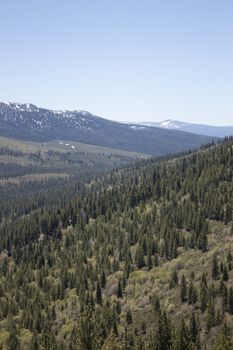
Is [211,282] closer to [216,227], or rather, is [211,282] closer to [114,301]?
[114,301]

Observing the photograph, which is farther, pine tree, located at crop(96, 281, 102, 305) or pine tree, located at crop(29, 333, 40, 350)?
pine tree, located at crop(96, 281, 102, 305)

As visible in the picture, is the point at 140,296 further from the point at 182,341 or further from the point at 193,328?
the point at 182,341

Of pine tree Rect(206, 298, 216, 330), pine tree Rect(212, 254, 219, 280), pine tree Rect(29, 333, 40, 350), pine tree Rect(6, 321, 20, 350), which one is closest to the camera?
pine tree Rect(206, 298, 216, 330)

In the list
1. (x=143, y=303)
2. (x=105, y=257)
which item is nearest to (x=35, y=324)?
(x=143, y=303)

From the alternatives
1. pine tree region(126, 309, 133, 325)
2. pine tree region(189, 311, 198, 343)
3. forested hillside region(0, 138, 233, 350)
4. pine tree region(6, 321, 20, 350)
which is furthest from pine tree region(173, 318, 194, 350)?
pine tree region(6, 321, 20, 350)

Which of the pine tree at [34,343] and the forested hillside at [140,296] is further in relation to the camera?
the pine tree at [34,343]

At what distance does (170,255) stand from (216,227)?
23550 millimetres

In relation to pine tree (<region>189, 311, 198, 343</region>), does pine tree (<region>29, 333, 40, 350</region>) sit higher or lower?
lower

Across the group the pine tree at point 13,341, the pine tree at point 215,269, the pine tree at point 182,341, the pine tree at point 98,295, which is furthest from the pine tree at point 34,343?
the pine tree at point 215,269

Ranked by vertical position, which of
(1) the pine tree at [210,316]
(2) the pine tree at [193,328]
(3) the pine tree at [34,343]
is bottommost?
(3) the pine tree at [34,343]

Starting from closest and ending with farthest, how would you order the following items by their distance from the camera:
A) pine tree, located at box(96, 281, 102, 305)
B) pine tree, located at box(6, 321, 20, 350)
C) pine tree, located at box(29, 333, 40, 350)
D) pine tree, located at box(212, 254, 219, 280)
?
pine tree, located at box(29, 333, 40, 350) → pine tree, located at box(6, 321, 20, 350) → pine tree, located at box(212, 254, 219, 280) → pine tree, located at box(96, 281, 102, 305)

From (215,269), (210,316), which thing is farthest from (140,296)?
(210,316)

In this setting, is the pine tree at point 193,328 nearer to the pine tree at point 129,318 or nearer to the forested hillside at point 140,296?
the forested hillside at point 140,296

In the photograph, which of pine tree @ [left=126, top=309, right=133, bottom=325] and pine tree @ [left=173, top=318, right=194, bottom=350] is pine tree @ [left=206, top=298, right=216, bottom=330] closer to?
pine tree @ [left=173, top=318, right=194, bottom=350]
